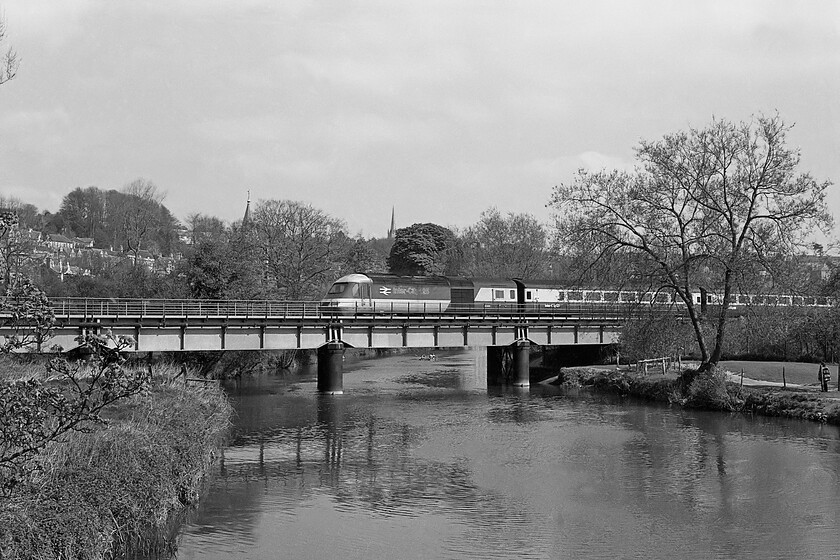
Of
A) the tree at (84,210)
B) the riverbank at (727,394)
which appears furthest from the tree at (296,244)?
the tree at (84,210)

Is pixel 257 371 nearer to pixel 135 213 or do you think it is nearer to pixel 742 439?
pixel 742 439

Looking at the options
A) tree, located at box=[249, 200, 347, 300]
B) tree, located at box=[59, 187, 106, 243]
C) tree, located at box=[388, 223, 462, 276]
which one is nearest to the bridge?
tree, located at box=[249, 200, 347, 300]

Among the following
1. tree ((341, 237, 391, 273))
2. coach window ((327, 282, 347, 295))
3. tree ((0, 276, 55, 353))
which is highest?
tree ((341, 237, 391, 273))

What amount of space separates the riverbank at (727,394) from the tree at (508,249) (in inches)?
2208

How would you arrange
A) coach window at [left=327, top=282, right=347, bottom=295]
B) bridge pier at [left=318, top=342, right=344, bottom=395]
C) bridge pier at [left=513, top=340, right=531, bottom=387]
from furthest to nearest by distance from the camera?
coach window at [left=327, top=282, right=347, bottom=295] → bridge pier at [left=513, top=340, right=531, bottom=387] → bridge pier at [left=318, top=342, right=344, bottom=395]

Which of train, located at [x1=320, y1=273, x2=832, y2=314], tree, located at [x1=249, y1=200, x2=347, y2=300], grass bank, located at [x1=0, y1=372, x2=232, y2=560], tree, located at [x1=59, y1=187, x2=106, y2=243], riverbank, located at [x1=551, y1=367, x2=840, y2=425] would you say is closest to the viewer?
grass bank, located at [x1=0, y1=372, x2=232, y2=560]

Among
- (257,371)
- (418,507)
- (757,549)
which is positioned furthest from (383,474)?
(257,371)

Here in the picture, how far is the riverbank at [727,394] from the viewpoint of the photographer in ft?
118

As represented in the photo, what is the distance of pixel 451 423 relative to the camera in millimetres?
36594

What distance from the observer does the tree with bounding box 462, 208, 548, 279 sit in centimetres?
10544

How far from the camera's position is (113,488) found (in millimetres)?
17109

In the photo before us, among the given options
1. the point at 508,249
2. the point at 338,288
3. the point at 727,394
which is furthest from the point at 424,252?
the point at 727,394

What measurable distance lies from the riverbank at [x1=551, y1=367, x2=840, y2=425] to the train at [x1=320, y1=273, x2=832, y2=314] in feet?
26.9

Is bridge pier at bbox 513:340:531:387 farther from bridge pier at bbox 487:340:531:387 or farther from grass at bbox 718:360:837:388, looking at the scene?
grass at bbox 718:360:837:388
